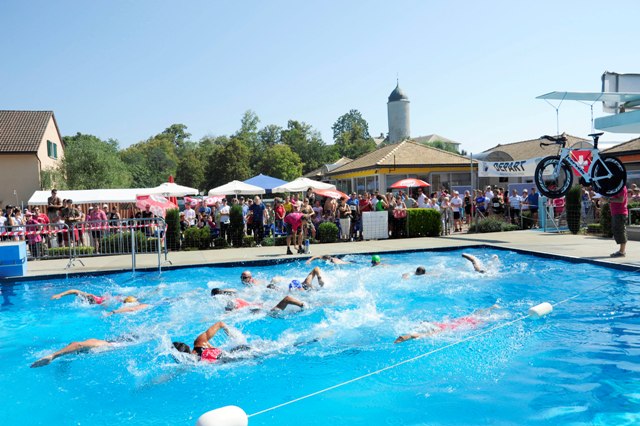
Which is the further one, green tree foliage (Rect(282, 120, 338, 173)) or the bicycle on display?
green tree foliage (Rect(282, 120, 338, 173))

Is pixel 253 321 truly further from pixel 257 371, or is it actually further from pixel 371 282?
pixel 371 282

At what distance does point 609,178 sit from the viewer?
11.9 metres

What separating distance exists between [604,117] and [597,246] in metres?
3.49

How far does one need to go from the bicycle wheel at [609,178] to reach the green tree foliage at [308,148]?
2614 inches

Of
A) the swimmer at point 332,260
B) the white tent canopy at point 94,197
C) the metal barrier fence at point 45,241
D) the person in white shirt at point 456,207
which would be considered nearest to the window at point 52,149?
the white tent canopy at point 94,197

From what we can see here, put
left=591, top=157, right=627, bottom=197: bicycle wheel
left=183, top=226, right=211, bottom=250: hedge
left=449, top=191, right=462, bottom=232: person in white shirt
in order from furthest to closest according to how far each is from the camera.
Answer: left=449, top=191, right=462, bottom=232: person in white shirt < left=183, top=226, right=211, bottom=250: hedge < left=591, top=157, right=627, bottom=197: bicycle wheel

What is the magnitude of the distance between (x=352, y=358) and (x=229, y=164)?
50.8 metres

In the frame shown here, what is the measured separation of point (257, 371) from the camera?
21.1 feet

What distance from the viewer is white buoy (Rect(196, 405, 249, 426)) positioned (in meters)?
2.86

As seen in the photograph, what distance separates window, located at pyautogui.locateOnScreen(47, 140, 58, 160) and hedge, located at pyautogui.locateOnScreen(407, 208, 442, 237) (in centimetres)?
2538

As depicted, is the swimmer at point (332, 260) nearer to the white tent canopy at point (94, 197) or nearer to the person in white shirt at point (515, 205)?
the person in white shirt at point (515, 205)

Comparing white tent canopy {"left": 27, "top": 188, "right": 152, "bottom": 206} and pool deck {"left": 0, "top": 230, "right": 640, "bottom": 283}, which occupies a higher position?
white tent canopy {"left": 27, "top": 188, "right": 152, "bottom": 206}

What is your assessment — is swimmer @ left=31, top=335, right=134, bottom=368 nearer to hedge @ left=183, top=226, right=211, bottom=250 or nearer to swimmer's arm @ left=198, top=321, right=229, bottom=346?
swimmer's arm @ left=198, top=321, right=229, bottom=346

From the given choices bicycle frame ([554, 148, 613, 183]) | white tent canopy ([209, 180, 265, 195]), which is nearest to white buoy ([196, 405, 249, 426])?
bicycle frame ([554, 148, 613, 183])
